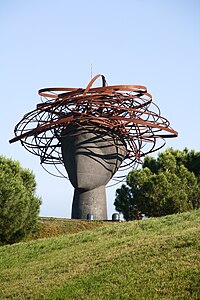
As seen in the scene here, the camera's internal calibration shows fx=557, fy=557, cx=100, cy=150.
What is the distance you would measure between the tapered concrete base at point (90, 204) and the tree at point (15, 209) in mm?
4701

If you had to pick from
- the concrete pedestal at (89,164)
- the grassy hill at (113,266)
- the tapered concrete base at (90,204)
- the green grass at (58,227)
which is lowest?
the grassy hill at (113,266)

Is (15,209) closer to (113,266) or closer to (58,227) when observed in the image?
(58,227)

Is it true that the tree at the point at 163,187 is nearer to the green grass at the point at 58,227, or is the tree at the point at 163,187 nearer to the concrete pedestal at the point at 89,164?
the concrete pedestal at the point at 89,164

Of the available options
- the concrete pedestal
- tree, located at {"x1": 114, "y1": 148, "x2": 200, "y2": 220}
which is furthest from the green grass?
tree, located at {"x1": 114, "y1": 148, "x2": 200, "y2": 220}

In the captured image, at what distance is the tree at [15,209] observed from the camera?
2923 cm

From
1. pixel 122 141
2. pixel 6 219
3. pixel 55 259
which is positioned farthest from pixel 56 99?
pixel 55 259

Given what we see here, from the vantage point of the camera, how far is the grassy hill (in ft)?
45.5

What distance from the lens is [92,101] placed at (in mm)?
34750

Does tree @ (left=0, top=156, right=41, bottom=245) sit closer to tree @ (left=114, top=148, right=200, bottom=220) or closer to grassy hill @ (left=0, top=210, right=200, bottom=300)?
grassy hill @ (left=0, top=210, right=200, bottom=300)

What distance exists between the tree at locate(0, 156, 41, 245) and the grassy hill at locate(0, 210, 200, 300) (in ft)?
16.5

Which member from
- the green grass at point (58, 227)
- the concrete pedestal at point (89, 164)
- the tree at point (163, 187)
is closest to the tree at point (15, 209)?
the green grass at point (58, 227)

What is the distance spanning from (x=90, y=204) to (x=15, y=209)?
7758 millimetres

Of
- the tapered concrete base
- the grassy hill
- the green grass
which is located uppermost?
the tapered concrete base

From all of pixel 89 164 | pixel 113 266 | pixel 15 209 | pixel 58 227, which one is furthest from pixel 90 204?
pixel 113 266
